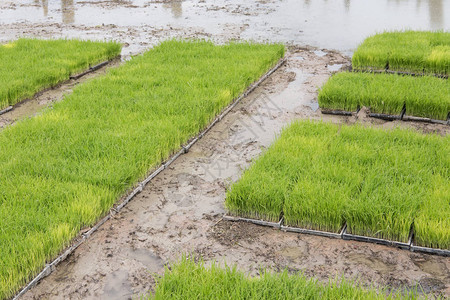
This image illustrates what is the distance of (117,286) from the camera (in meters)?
2.93

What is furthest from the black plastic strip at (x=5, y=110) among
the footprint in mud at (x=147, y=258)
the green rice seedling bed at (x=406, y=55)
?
the green rice seedling bed at (x=406, y=55)

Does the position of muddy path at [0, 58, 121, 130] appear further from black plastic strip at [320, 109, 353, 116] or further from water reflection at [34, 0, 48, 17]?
water reflection at [34, 0, 48, 17]

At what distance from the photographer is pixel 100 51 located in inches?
288

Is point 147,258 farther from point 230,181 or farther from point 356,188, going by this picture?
point 356,188

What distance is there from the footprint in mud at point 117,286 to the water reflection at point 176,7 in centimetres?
823

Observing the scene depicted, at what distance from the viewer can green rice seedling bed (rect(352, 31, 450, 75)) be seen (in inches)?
250

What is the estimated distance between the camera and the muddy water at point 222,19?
347 inches

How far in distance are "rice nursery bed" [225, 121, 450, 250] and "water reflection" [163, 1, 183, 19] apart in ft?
23.5

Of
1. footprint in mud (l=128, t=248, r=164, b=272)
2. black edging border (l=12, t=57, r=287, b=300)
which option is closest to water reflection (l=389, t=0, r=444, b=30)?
black edging border (l=12, t=57, r=287, b=300)

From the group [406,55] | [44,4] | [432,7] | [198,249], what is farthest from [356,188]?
[44,4]

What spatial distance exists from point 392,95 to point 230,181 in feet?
7.77

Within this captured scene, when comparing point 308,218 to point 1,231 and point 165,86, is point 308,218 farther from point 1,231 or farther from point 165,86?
point 165,86

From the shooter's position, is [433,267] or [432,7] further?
[432,7]

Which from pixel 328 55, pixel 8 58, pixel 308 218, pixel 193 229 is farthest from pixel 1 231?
pixel 328 55
